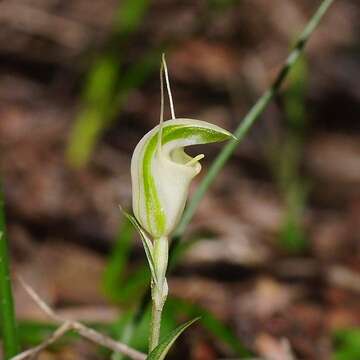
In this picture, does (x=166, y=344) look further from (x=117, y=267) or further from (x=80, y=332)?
(x=117, y=267)

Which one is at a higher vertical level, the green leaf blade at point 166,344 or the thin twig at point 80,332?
the green leaf blade at point 166,344

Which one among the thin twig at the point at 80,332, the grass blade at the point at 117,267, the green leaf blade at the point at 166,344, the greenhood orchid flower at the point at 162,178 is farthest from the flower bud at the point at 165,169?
the grass blade at the point at 117,267

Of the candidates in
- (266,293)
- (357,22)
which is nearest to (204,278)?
(266,293)

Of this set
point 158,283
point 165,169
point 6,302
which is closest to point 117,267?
point 6,302

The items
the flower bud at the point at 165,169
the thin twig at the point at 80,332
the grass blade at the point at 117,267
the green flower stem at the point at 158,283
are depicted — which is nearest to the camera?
the flower bud at the point at 165,169

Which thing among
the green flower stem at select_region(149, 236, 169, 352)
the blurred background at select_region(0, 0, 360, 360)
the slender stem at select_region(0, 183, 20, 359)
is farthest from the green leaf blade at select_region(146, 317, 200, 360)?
the blurred background at select_region(0, 0, 360, 360)

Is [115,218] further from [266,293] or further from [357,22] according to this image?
[357,22]

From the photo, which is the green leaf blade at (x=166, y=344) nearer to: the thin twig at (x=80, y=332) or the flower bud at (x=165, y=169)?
the flower bud at (x=165, y=169)
